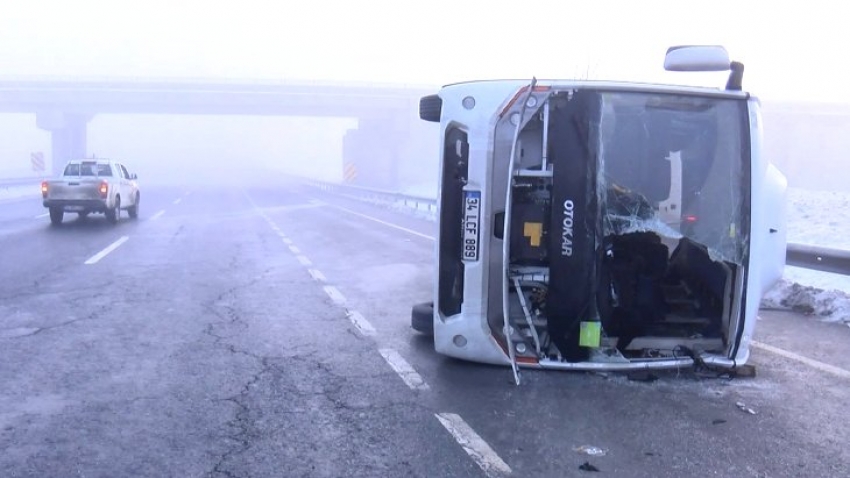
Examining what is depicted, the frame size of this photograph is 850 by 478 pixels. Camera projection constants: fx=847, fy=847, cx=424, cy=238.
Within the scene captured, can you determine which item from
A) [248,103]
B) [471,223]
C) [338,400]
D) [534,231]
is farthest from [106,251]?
[248,103]

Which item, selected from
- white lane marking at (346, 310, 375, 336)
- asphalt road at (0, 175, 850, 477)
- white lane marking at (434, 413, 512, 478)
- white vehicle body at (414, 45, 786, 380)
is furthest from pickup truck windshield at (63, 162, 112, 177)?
white lane marking at (434, 413, 512, 478)

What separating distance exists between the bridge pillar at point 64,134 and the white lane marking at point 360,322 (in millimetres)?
56792

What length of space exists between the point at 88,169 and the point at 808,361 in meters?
21.1

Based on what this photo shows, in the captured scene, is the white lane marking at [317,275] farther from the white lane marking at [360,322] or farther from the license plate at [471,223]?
the license plate at [471,223]

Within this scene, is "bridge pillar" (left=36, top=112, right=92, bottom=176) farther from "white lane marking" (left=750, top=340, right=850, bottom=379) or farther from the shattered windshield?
the shattered windshield

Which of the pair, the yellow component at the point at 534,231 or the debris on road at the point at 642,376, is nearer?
the yellow component at the point at 534,231

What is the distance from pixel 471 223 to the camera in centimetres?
661

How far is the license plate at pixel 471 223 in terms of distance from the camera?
658 centimetres

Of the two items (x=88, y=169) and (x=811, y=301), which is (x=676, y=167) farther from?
(x=88, y=169)

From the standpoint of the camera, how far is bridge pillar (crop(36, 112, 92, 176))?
61250 mm

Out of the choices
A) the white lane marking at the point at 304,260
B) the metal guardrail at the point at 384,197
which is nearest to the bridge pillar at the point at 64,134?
the metal guardrail at the point at 384,197

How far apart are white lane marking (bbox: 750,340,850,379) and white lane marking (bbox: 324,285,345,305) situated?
4931 mm

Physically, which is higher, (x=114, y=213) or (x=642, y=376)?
(x=642, y=376)

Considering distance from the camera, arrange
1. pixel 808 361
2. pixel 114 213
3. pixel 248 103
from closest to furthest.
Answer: pixel 808 361, pixel 114 213, pixel 248 103
